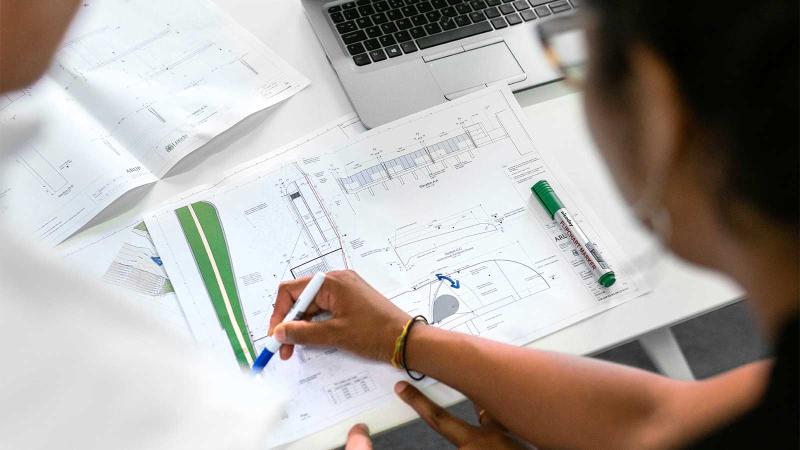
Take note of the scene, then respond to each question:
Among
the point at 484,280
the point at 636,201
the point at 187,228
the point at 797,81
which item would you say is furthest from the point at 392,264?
the point at 797,81

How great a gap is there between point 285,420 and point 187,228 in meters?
0.25

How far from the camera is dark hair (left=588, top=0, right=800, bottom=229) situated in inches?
14.0

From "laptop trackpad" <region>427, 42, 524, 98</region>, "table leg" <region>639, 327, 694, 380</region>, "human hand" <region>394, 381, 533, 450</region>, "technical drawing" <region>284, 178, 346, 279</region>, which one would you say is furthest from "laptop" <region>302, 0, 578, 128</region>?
"table leg" <region>639, 327, 694, 380</region>

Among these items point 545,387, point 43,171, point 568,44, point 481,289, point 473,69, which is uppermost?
point 43,171

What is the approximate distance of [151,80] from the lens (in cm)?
92

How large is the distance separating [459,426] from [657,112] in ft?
1.39

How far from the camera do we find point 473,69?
949 millimetres

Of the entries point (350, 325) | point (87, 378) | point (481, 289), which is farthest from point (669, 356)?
point (87, 378)

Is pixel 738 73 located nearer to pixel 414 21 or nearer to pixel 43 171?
pixel 414 21

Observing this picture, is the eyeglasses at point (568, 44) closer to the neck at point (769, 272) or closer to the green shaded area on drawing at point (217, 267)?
the neck at point (769, 272)

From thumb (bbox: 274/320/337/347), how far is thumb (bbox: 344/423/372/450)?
0.29 ft

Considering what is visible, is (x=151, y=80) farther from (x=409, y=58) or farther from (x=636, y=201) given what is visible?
(x=636, y=201)

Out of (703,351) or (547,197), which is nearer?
(547,197)

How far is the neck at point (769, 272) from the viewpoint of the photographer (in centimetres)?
43
